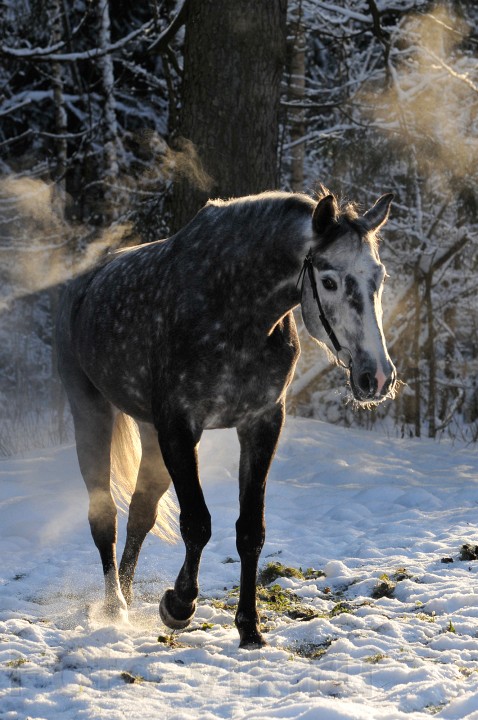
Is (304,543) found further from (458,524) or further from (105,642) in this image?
(105,642)

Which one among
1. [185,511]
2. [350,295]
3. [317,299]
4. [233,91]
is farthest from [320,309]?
[233,91]

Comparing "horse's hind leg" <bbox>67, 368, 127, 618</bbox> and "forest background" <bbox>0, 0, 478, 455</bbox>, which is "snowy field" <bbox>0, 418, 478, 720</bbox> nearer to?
"horse's hind leg" <bbox>67, 368, 127, 618</bbox>

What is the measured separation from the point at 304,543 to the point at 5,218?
35.5 ft

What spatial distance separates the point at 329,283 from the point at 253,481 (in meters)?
1.08

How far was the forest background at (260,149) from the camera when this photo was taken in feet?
23.0

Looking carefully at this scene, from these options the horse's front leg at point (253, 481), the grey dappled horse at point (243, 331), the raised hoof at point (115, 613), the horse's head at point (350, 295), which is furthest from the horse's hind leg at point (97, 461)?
the horse's head at point (350, 295)

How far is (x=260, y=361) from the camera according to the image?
3818 millimetres

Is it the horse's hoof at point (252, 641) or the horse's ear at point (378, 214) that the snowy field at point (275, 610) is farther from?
the horse's ear at point (378, 214)

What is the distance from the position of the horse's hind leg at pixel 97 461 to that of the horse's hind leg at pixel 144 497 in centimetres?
13

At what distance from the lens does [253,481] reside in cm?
401

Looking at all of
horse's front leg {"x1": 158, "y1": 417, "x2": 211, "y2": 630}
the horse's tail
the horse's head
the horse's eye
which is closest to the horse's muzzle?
the horse's head

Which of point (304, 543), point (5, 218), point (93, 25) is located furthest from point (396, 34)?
point (304, 543)

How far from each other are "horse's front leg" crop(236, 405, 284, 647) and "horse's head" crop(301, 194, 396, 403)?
1.99ft

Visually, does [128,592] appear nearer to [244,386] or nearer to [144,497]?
[144,497]
